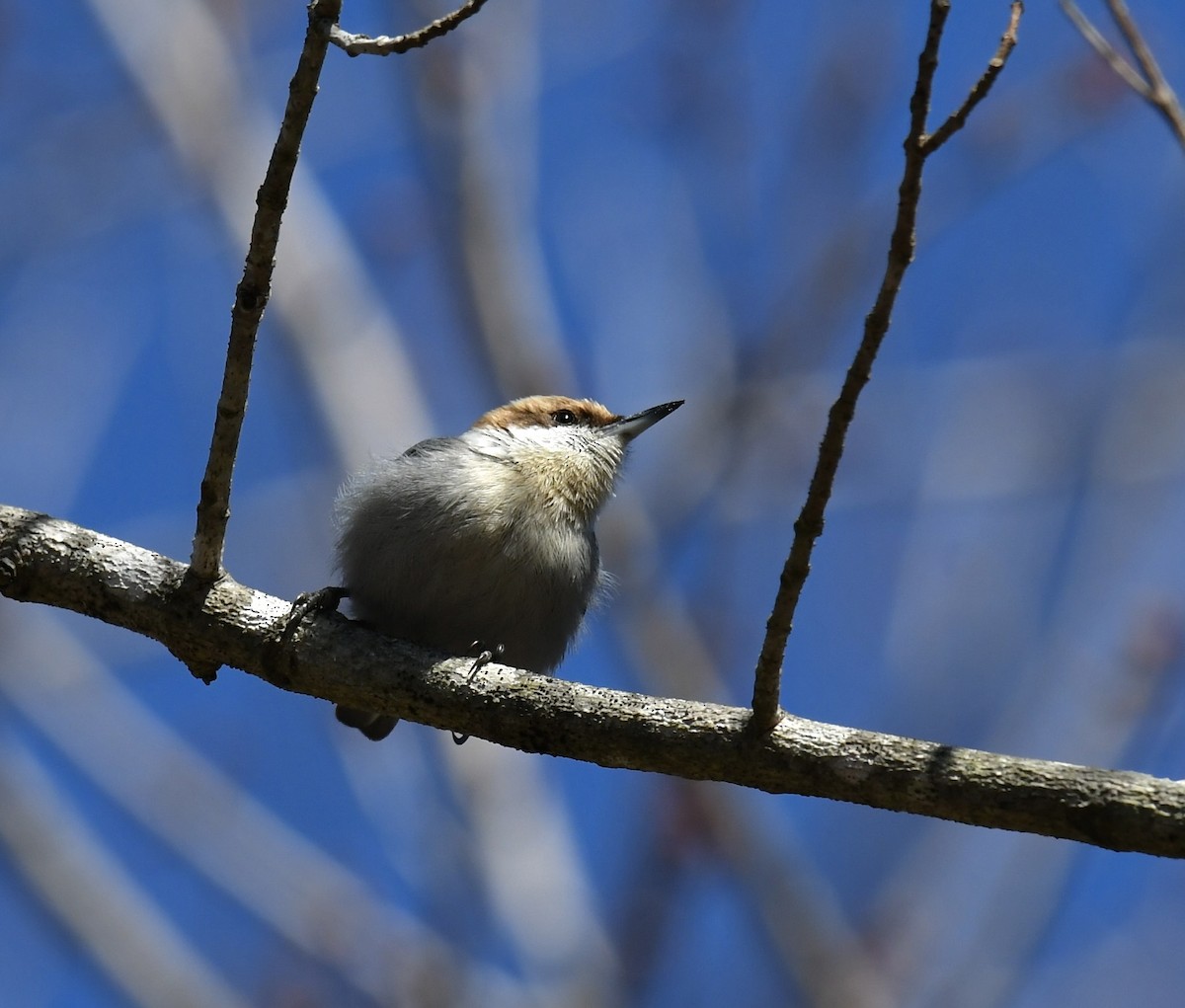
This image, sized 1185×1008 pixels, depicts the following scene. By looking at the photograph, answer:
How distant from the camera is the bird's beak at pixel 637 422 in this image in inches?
233

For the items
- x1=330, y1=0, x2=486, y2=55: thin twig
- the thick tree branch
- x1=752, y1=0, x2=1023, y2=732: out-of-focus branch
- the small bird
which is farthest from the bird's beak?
x1=752, y1=0, x2=1023, y2=732: out-of-focus branch

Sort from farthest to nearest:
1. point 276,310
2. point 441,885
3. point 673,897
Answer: point 276,310 < point 441,885 < point 673,897

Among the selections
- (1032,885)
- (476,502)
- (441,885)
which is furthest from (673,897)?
(476,502)

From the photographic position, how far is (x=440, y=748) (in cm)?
854

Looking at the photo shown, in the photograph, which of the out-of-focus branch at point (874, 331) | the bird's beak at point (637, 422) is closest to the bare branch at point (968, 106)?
the out-of-focus branch at point (874, 331)

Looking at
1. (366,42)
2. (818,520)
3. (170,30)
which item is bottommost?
(818,520)

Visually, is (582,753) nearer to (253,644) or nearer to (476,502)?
(253,644)

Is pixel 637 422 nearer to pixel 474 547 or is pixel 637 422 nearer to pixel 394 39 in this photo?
pixel 474 547

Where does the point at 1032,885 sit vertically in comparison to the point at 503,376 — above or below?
below

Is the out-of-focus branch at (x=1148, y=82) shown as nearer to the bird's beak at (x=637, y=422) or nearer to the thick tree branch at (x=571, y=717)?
the thick tree branch at (x=571, y=717)

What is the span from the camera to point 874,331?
2.67 meters

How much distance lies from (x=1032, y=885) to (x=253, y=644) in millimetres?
5453

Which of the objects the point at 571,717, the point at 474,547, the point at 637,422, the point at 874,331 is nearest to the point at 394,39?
the point at 874,331

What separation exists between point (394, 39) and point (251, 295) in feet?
2.34
